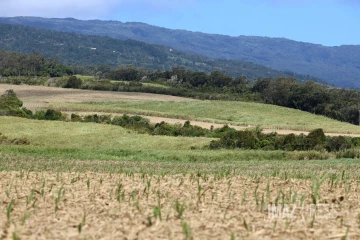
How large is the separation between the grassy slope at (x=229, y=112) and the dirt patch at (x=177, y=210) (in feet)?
188

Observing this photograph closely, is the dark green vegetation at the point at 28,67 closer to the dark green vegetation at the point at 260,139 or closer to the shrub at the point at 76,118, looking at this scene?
the shrub at the point at 76,118

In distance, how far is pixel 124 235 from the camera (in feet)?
27.8

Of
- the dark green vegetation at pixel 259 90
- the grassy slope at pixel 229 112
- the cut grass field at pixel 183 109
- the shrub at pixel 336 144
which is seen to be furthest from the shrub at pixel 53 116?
the dark green vegetation at pixel 259 90

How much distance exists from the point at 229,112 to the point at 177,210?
7558 centimetres

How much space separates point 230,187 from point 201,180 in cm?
146

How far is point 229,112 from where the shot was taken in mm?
85000

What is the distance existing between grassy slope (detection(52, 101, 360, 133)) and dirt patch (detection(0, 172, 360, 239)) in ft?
188

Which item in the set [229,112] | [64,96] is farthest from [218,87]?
[229,112]

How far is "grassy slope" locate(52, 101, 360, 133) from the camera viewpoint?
74819 mm

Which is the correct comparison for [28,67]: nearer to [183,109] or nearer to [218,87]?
[218,87]

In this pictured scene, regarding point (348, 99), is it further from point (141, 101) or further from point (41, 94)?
point (41, 94)

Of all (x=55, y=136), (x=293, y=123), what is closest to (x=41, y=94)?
(x=293, y=123)

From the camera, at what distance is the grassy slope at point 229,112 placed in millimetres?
74819

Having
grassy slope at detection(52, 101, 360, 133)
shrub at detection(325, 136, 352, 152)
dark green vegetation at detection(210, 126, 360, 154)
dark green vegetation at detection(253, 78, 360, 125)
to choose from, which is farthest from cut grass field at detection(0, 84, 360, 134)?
dark green vegetation at detection(210, 126, 360, 154)
